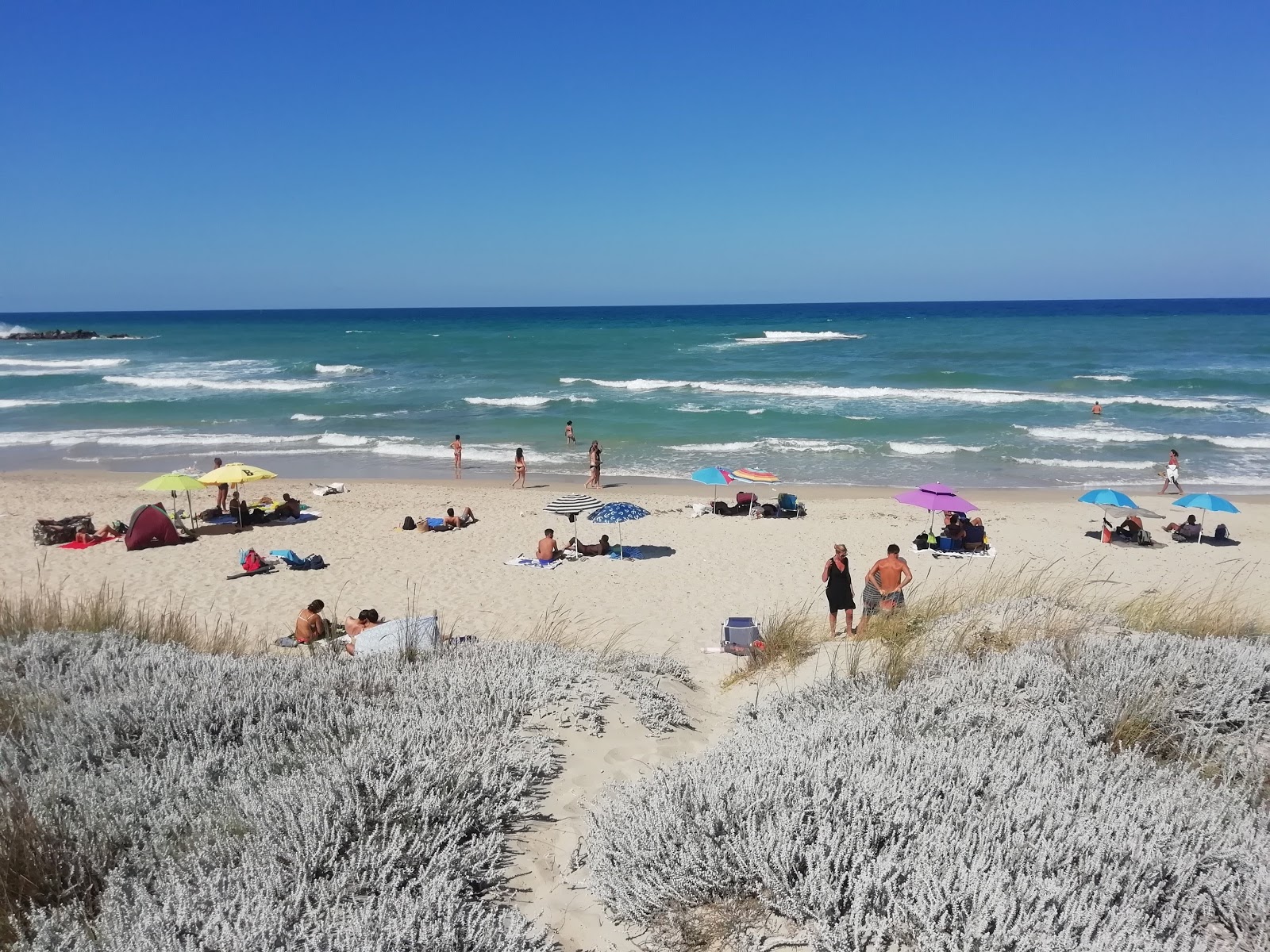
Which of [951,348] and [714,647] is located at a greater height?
[951,348]

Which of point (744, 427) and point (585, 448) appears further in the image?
point (744, 427)

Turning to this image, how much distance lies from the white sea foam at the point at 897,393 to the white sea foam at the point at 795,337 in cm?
3153

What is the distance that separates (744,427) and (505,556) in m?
17.5

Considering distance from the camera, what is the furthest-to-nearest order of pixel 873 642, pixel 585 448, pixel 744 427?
pixel 744 427 → pixel 585 448 → pixel 873 642

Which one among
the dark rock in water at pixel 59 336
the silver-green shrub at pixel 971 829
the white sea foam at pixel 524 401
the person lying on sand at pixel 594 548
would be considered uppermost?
the dark rock in water at pixel 59 336

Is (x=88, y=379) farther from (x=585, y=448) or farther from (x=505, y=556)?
(x=505, y=556)

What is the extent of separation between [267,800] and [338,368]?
5191cm

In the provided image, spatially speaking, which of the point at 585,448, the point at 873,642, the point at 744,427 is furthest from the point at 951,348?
the point at 873,642

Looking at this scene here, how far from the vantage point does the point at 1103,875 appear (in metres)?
3.17

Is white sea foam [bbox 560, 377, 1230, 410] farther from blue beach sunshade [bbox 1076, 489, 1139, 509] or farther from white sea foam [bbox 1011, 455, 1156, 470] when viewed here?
blue beach sunshade [bbox 1076, 489, 1139, 509]

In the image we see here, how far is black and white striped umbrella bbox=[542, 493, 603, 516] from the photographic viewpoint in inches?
545

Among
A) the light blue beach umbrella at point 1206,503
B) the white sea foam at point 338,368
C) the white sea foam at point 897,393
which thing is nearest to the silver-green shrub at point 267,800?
the light blue beach umbrella at point 1206,503

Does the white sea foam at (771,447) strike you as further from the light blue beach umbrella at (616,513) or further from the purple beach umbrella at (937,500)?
the light blue beach umbrella at (616,513)

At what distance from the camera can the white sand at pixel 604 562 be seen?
1150 cm
